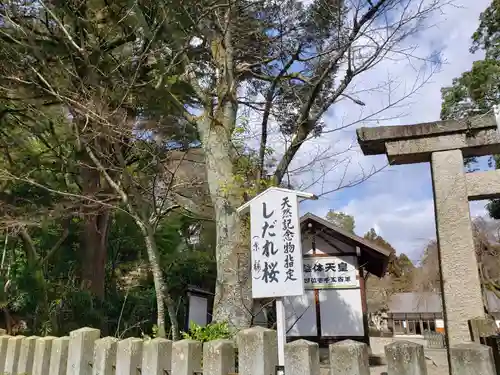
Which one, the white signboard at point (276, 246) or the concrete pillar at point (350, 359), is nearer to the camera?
the concrete pillar at point (350, 359)

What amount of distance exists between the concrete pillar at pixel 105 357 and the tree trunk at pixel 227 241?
174 centimetres

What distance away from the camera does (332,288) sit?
10602 millimetres

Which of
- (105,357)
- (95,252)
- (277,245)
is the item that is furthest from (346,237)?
(105,357)

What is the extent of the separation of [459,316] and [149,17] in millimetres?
5757

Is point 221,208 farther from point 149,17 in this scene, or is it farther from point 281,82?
point 149,17

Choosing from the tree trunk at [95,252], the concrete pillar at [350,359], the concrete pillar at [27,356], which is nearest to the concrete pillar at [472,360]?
the concrete pillar at [350,359]

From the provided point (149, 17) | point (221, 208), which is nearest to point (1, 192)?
point (149, 17)

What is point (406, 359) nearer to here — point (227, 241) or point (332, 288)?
point (227, 241)

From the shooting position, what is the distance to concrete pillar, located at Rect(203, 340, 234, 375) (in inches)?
105

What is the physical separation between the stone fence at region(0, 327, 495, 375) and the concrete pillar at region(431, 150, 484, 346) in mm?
2650

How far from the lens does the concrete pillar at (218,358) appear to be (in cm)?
266

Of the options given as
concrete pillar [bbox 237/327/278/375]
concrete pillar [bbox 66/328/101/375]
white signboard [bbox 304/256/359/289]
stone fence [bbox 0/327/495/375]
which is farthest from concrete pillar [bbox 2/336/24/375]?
white signboard [bbox 304/256/359/289]

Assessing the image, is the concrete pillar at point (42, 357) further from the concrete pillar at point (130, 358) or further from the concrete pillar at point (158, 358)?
the concrete pillar at point (158, 358)

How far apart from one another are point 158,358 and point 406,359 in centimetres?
169
